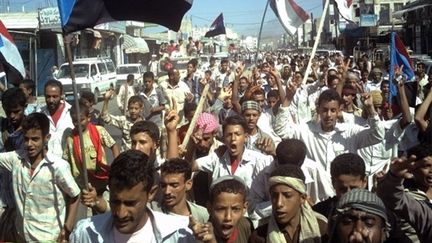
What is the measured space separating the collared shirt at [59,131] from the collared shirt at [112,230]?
227cm

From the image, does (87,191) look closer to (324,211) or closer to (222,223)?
(222,223)

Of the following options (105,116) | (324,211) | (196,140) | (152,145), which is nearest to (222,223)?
(324,211)

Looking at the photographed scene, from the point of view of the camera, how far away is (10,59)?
5707 millimetres

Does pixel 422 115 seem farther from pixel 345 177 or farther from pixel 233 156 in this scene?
pixel 345 177

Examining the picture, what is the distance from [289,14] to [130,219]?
8.78 meters

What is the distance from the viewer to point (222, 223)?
310cm

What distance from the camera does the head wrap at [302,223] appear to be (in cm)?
313

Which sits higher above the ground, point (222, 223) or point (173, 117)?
point (173, 117)

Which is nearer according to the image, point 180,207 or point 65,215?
point 180,207

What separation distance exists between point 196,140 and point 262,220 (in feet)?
4.71

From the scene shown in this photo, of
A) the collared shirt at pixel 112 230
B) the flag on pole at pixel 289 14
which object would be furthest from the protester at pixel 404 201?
the flag on pole at pixel 289 14

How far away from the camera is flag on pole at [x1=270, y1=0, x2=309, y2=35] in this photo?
10.8m

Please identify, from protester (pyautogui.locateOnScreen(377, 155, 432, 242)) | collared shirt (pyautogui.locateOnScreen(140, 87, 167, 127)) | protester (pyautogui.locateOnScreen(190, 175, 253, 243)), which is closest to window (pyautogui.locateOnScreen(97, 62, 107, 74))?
collared shirt (pyautogui.locateOnScreen(140, 87, 167, 127))

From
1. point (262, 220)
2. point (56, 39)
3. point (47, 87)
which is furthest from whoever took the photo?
point (56, 39)
